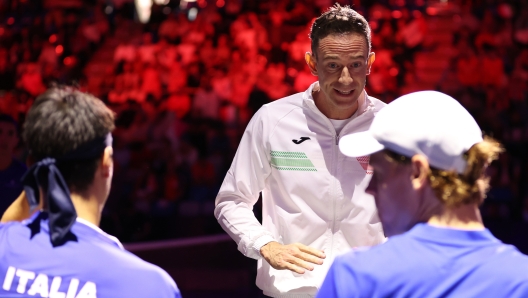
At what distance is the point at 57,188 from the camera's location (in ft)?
4.93

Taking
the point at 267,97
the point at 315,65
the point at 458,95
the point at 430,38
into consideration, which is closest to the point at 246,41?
the point at 267,97

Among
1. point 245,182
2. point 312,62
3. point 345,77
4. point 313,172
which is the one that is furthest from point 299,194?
point 312,62

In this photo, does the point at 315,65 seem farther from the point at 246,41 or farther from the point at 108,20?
the point at 108,20

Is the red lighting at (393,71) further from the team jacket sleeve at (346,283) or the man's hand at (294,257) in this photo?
the team jacket sleeve at (346,283)

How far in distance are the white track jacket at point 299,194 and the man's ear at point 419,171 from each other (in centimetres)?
112

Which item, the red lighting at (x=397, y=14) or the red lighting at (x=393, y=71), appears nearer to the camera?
the red lighting at (x=393, y=71)

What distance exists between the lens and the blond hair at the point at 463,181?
1.39 meters

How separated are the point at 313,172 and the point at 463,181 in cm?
123

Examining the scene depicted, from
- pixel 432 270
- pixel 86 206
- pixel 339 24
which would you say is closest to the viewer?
pixel 432 270

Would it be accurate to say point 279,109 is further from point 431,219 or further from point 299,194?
point 431,219

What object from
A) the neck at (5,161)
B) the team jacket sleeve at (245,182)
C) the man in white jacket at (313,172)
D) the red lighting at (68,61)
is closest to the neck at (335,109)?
the man in white jacket at (313,172)

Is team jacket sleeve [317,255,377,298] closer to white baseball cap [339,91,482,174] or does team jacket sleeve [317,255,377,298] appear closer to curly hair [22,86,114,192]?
white baseball cap [339,91,482,174]

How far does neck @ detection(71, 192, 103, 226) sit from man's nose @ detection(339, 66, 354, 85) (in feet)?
4.19

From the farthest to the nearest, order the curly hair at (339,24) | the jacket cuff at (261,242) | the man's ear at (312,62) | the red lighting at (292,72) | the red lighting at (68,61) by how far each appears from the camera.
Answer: the red lighting at (68,61)
the red lighting at (292,72)
the man's ear at (312,62)
the curly hair at (339,24)
the jacket cuff at (261,242)
